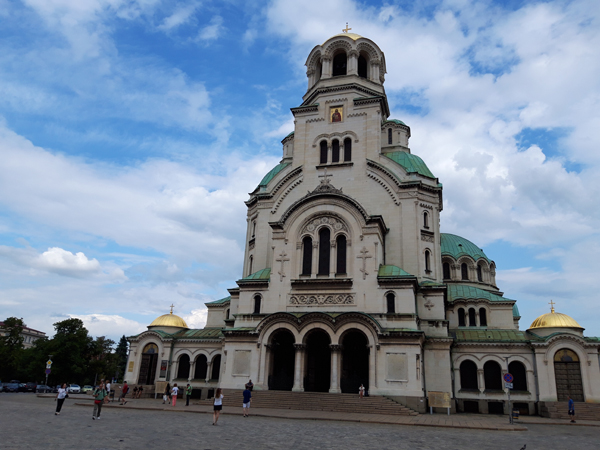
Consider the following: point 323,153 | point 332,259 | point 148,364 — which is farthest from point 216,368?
point 323,153

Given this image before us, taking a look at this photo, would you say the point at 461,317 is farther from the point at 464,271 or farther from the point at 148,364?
the point at 148,364

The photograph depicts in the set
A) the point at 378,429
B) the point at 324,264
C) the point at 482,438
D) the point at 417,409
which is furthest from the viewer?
the point at 324,264

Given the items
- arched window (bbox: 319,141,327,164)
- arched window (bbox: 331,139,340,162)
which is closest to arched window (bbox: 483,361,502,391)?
arched window (bbox: 331,139,340,162)

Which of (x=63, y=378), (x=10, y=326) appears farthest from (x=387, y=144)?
(x=10, y=326)

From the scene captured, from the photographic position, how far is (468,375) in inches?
1407

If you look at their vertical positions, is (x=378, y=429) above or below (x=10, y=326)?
below

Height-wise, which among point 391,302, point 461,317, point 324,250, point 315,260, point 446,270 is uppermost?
point 446,270

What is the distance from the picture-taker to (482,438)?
18375mm

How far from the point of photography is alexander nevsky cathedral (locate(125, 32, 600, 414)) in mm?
32625

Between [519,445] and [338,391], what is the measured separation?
15.7 m

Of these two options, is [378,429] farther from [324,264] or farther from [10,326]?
[10,326]

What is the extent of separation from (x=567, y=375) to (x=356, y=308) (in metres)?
15.3

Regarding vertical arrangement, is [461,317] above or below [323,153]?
below

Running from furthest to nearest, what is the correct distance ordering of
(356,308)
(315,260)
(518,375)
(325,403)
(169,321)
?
1. (169,321)
2. (315,260)
3. (518,375)
4. (356,308)
5. (325,403)
